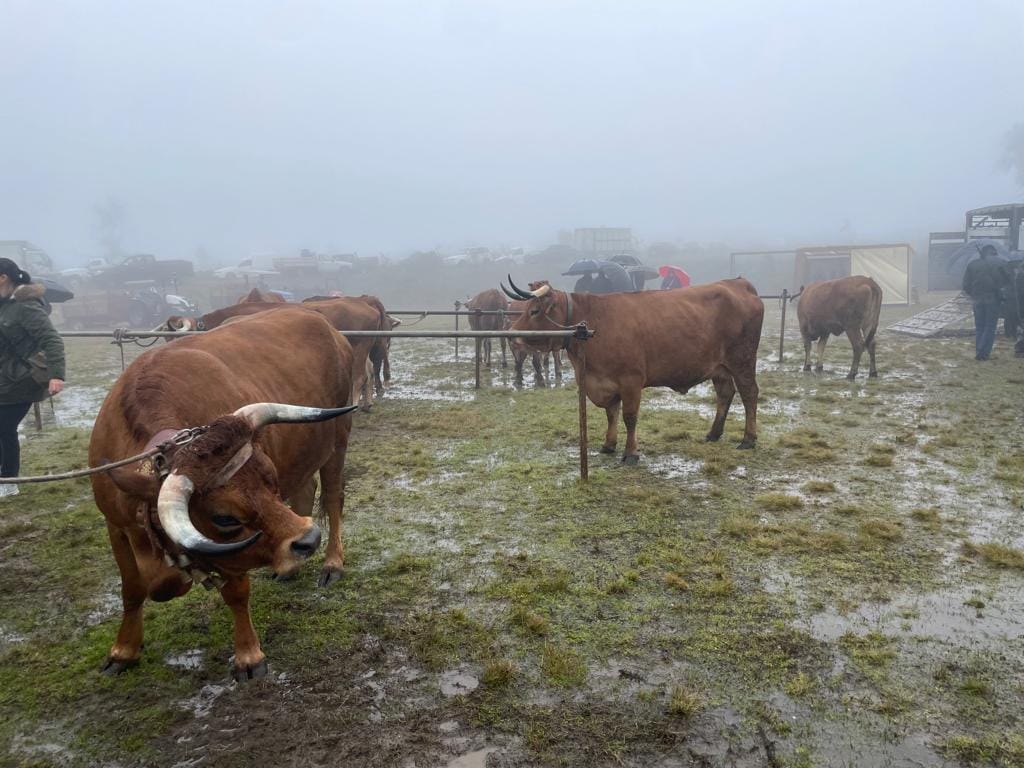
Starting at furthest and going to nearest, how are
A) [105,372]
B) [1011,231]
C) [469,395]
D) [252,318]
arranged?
[1011,231] < [105,372] < [469,395] < [252,318]

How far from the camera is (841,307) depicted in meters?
12.1

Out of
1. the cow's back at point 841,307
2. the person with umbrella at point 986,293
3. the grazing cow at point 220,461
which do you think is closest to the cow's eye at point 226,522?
the grazing cow at point 220,461

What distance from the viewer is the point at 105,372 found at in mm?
14422

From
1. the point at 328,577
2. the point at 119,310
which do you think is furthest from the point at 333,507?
the point at 119,310

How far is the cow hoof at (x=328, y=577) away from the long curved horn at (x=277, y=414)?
78.9 inches

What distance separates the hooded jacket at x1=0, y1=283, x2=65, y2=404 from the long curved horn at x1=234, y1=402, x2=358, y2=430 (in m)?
4.08

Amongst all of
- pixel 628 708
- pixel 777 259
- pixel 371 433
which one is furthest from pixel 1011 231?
pixel 628 708

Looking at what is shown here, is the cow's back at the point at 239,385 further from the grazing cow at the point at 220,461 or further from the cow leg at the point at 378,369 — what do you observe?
the cow leg at the point at 378,369

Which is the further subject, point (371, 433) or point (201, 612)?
point (371, 433)

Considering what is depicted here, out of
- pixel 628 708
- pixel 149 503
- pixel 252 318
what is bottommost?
pixel 628 708

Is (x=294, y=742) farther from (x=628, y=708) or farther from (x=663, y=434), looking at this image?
(x=663, y=434)

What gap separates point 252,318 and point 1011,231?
3142 cm

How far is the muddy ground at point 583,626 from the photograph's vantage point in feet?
9.81

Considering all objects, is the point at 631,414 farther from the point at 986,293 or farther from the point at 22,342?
the point at 986,293
